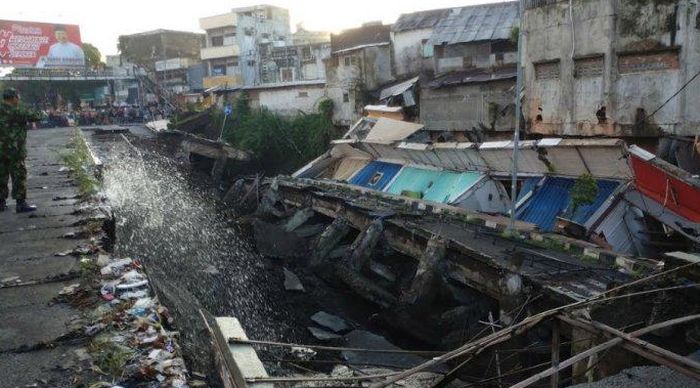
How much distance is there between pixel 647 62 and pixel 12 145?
15.1 m

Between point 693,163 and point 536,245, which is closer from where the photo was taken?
Answer: point 536,245

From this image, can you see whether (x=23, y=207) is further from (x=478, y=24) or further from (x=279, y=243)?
(x=478, y=24)

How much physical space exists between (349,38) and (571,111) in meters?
19.8

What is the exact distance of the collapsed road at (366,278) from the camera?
6.32 m

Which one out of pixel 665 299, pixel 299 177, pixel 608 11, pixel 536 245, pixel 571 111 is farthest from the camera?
pixel 299 177

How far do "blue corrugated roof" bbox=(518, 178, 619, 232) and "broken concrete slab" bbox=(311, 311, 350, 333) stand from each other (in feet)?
18.8

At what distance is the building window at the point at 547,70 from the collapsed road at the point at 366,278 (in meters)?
5.99

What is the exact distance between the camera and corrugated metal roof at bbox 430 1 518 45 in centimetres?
2234

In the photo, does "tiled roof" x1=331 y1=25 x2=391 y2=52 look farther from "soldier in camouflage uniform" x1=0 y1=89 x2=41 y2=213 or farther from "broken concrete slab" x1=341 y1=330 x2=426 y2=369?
"soldier in camouflage uniform" x1=0 y1=89 x2=41 y2=213

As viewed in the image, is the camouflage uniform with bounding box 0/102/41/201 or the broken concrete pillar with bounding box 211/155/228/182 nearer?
the camouflage uniform with bounding box 0/102/41/201

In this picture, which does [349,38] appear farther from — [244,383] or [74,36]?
[244,383]

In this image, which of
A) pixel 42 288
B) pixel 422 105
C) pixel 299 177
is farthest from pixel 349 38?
pixel 42 288

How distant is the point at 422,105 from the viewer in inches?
894

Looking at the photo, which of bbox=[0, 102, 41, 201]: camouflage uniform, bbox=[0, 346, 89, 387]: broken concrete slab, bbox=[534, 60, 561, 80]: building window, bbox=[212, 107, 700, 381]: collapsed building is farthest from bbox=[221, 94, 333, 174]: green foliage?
bbox=[0, 346, 89, 387]: broken concrete slab
